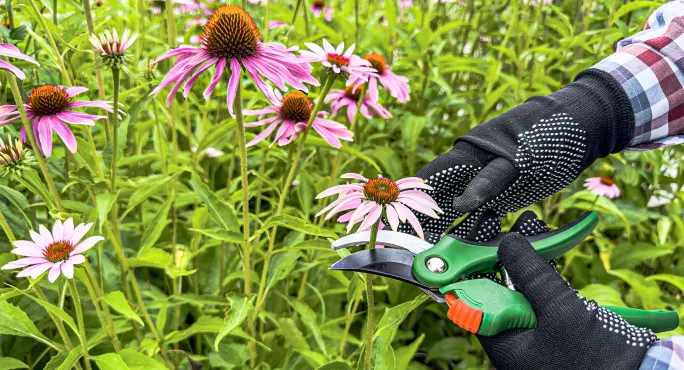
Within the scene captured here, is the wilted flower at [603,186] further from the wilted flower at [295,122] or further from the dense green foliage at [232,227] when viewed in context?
the wilted flower at [295,122]

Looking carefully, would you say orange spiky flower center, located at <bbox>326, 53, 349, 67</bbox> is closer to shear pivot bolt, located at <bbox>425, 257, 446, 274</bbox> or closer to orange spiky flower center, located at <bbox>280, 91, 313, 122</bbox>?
orange spiky flower center, located at <bbox>280, 91, 313, 122</bbox>

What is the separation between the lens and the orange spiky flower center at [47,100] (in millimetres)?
803

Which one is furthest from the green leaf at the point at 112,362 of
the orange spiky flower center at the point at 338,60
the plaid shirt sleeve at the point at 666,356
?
the plaid shirt sleeve at the point at 666,356

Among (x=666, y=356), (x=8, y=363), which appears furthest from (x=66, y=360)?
(x=666, y=356)

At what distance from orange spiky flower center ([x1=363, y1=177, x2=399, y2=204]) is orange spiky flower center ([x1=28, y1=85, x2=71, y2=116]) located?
49 cm

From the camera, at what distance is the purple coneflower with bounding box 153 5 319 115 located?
71 cm

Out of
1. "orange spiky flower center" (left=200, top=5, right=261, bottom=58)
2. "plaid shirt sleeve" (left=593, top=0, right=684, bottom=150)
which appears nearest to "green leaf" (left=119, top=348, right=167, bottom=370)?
"orange spiky flower center" (left=200, top=5, right=261, bottom=58)

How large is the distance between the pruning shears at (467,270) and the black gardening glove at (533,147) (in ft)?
0.27

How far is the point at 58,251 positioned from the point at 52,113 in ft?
0.76

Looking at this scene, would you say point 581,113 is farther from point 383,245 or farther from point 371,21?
point 371,21

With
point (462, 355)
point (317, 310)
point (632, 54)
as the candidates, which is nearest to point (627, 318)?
point (632, 54)

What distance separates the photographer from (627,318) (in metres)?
0.70

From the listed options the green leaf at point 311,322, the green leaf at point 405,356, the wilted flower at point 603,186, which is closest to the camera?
the green leaf at point 311,322

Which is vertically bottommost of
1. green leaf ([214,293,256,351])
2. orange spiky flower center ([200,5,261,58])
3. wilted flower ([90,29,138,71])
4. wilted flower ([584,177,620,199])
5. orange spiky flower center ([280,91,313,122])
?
wilted flower ([584,177,620,199])
